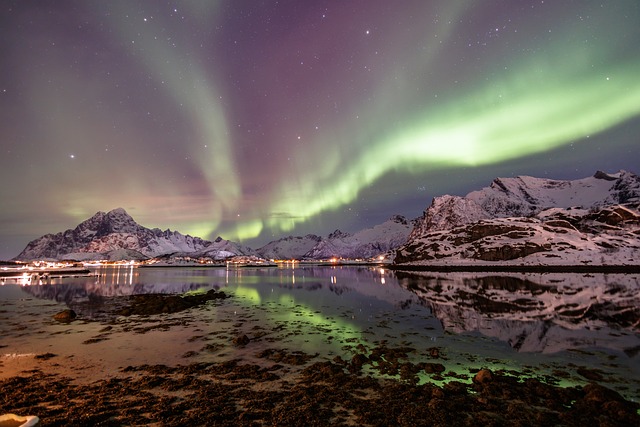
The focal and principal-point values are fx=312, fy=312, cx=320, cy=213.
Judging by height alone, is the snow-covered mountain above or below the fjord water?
above

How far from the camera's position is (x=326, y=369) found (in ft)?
54.3

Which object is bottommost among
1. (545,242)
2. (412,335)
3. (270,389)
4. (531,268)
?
(412,335)

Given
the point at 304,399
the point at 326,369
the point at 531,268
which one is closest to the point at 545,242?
the point at 531,268

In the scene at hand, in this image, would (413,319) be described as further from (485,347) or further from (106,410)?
(106,410)

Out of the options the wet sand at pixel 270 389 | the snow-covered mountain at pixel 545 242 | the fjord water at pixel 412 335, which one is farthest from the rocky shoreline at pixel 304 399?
the snow-covered mountain at pixel 545 242

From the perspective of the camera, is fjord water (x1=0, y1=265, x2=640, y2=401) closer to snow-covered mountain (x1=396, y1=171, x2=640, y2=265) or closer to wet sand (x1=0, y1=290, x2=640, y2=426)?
wet sand (x1=0, y1=290, x2=640, y2=426)

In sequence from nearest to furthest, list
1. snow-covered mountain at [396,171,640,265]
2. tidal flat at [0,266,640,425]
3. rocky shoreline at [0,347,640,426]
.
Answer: rocky shoreline at [0,347,640,426]
tidal flat at [0,266,640,425]
snow-covered mountain at [396,171,640,265]

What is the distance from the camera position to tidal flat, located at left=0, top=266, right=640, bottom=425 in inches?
465

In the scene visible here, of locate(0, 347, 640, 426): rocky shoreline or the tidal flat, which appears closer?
locate(0, 347, 640, 426): rocky shoreline

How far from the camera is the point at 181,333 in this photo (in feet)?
86.8

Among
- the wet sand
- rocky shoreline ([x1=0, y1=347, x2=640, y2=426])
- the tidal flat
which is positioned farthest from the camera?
the tidal flat

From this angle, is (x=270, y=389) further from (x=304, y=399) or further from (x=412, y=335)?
(x=412, y=335)

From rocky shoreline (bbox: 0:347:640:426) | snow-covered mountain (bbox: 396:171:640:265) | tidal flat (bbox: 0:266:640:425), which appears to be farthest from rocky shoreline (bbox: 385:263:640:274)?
rocky shoreline (bbox: 0:347:640:426)

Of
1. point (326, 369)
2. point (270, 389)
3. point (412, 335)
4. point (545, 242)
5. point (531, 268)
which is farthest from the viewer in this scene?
point (545, 242)
